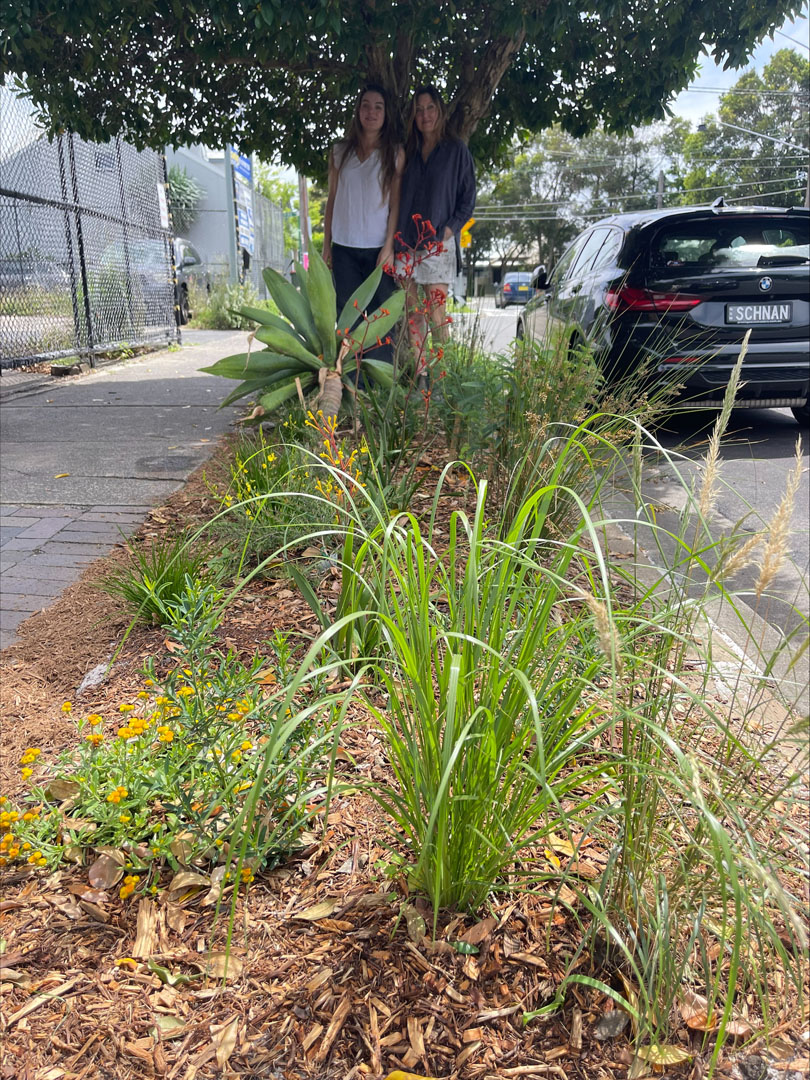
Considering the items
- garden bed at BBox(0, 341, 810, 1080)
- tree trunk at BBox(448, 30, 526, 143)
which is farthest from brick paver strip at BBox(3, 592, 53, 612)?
tree trunk at BBox(448, 30, 526, 143)

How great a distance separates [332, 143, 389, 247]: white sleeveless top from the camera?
5.46m

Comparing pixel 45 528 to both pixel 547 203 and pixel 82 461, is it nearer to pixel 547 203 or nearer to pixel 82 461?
pixel 82 461

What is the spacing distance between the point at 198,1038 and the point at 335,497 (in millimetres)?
1686

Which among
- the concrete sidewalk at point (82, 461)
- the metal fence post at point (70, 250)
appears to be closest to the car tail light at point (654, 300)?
the concrete sidewalk at point (82, 461)

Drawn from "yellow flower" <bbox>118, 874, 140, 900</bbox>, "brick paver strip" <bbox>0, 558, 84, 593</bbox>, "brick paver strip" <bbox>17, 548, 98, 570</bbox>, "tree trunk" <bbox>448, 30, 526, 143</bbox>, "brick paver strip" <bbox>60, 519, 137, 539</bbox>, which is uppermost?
"tree trunk" <bbox>448, 30, 526, 143</bbox>

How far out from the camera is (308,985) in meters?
Answer: 1.39

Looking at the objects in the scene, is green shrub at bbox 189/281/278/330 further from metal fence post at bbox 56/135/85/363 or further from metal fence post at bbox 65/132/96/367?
metal fence post at bbox 56/135/85/363

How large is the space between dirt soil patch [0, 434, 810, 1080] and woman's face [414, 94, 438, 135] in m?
4.83

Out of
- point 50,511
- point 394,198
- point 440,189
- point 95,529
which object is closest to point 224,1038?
point 95,529

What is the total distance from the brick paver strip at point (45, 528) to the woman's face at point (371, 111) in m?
3.16

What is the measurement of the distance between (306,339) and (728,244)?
3217 mm

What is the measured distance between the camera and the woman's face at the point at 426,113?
5.27m

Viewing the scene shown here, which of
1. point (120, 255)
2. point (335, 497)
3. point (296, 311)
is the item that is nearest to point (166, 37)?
point (296, 311)

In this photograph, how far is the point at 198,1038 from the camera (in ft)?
Answer: 4.27
